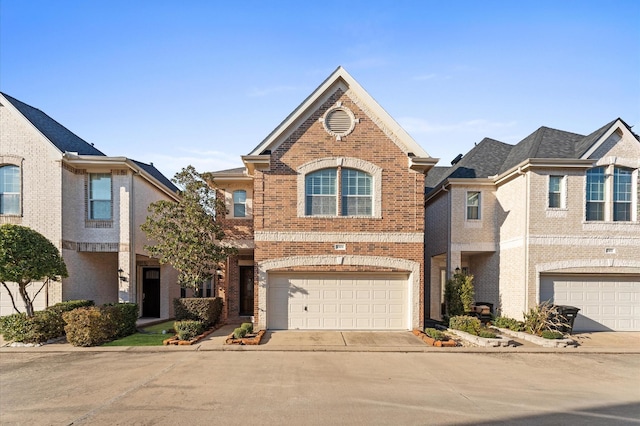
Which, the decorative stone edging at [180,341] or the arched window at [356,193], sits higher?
the arched window at [356,193]

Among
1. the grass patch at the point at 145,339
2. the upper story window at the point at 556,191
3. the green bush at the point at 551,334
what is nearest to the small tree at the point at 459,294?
the green bush at the point at 551,334

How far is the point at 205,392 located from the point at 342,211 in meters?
8.65

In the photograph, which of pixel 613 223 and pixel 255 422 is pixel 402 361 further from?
pixel 613 223

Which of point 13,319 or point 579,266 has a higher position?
point 579,266

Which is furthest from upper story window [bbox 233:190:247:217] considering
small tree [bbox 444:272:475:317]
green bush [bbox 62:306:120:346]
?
small tree [bbox 444:272:475:317]

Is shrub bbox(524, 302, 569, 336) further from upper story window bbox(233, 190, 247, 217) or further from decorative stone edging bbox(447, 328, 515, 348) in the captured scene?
upper story window bbox(233, 190, 247, 217)

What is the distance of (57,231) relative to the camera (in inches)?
602

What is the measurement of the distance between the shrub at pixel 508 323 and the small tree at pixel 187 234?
36.8 feet

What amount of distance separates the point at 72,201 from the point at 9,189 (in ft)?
7.40

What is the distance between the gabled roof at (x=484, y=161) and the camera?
18.4 meters

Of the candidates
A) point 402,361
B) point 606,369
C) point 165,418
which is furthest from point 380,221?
point 165,418

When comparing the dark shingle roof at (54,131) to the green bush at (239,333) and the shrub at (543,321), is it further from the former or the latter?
the shrub at (543,321)

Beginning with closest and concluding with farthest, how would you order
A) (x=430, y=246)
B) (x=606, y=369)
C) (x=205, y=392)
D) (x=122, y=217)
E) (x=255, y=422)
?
(x=255, y=422)
(x=205, y=392)
(x=606, y=369)
(x=122, y=217)
(x=430, y=246)

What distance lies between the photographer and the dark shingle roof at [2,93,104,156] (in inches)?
622
